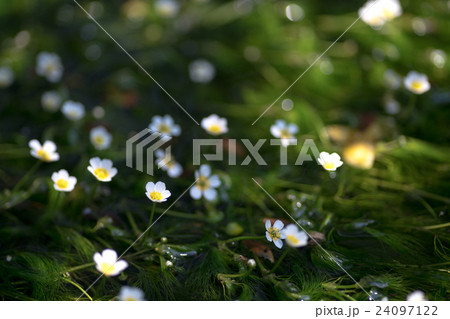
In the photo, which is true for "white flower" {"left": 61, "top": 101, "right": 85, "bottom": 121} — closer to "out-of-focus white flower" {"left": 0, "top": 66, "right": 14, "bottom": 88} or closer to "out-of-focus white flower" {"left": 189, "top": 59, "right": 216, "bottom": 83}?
"out-of-focus white flower" {"left": 0, "top": 66, "right": 14, "bottom": 88}

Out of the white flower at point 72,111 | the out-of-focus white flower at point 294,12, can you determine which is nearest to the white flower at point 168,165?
the white flower at point 72,111

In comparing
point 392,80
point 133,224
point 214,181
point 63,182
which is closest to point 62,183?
point 63,182

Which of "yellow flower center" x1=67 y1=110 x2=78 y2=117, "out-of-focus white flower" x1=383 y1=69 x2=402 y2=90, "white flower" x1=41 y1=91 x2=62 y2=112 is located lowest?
"yellow flower center" x1=67 y1=110 x2=78 y2=117

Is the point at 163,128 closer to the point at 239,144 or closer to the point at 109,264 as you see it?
the point at 239,144

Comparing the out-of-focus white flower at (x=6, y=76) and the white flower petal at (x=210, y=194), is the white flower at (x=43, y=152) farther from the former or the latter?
the out-of-focus white flower at (x=6, y=76)

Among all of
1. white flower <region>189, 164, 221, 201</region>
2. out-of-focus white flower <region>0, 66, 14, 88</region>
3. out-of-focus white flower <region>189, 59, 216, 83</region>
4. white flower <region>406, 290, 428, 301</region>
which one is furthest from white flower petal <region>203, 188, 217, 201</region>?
out-of-focus white flower <region>0, 66, 14, 88</region>

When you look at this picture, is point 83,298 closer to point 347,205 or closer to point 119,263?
point 119,263
